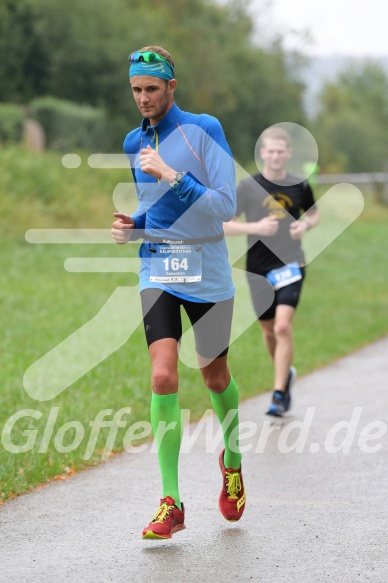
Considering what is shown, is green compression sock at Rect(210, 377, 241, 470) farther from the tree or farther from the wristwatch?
the tree

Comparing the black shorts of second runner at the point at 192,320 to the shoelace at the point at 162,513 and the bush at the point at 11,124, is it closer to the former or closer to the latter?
the shoelace at the point at 162,513

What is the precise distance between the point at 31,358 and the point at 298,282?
284cm

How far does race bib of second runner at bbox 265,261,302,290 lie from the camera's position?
9.15 m

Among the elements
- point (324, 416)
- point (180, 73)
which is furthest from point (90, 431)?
point (180, 73)

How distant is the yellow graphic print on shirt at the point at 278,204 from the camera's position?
9.12 metres

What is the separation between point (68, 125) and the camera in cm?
3219

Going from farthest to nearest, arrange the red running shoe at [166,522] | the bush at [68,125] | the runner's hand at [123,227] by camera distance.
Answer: the bush at [68,125]
the runner's hand at [123,227]
the red running shoe at [166,522]

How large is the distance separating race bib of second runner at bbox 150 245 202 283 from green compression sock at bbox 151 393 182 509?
1.84 ft

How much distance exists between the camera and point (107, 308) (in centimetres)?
1451

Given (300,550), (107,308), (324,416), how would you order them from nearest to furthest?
1. (300,550)
2. (324,416)
3. (107,308)

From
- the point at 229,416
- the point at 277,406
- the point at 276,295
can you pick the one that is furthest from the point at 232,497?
the point at 276,295

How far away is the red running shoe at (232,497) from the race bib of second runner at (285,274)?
343cm

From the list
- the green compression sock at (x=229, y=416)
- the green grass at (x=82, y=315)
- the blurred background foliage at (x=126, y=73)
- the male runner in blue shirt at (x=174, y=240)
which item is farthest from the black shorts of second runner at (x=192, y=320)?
the blurred background foliage at (x=126, y=73)

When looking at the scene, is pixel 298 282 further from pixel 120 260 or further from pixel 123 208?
pixel 123 208
